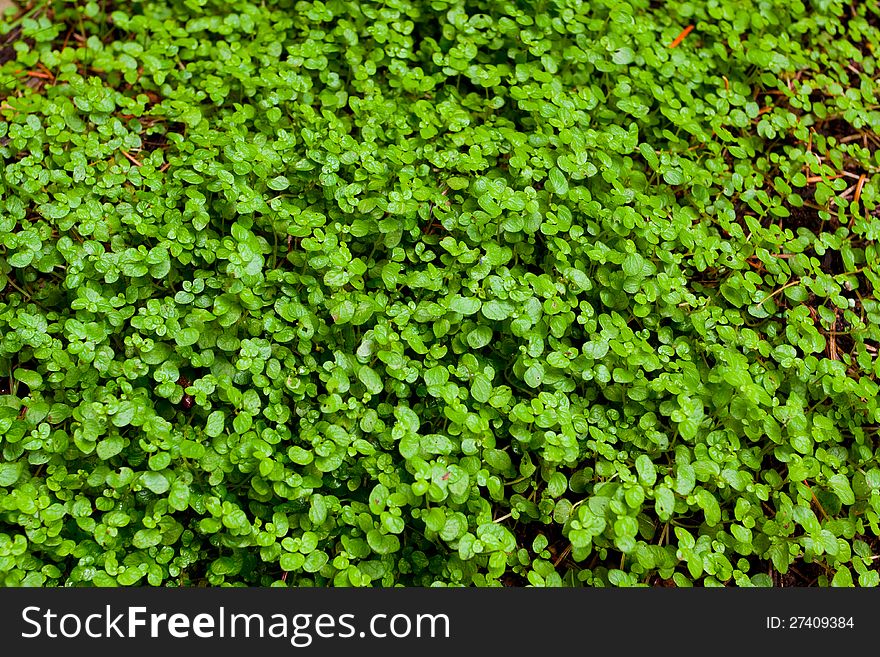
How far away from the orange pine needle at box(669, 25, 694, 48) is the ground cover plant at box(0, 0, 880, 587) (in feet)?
0.33

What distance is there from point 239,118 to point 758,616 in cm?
234

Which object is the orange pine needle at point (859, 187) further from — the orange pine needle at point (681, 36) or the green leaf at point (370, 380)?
the green leaf at point (370, 380)

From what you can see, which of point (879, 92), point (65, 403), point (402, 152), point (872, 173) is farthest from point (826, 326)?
point (65, 403)

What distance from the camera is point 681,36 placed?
3.50m

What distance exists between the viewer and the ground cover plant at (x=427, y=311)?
2.31 m

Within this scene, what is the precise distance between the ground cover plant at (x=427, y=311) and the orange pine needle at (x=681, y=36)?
100 mm

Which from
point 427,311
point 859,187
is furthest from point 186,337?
point 859,187

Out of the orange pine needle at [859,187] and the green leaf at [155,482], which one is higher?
→ the orange pine needle at [859,187]

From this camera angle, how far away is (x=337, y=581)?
2.21 meters

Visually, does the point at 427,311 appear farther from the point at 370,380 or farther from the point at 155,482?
the point at 155,482

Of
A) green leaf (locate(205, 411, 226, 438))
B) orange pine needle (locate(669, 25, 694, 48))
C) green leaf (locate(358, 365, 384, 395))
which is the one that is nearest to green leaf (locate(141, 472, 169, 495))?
green leaf (locate(205, 411, 226, 438))

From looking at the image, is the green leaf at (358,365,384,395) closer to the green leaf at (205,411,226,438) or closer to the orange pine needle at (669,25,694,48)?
the green leaf at (205,411,226,438)

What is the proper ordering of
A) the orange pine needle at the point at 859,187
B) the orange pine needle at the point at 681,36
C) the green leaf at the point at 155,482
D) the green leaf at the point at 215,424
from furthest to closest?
the orange pine needle at the point at 681,36 < the orange pine needle at the point at 859,187 < the green leaf at the point at 215,424 < the green leaf at the point at 155,482

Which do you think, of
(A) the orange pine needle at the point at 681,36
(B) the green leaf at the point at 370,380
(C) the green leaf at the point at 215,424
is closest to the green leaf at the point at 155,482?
(C) the green leaf at the point at 215,424
